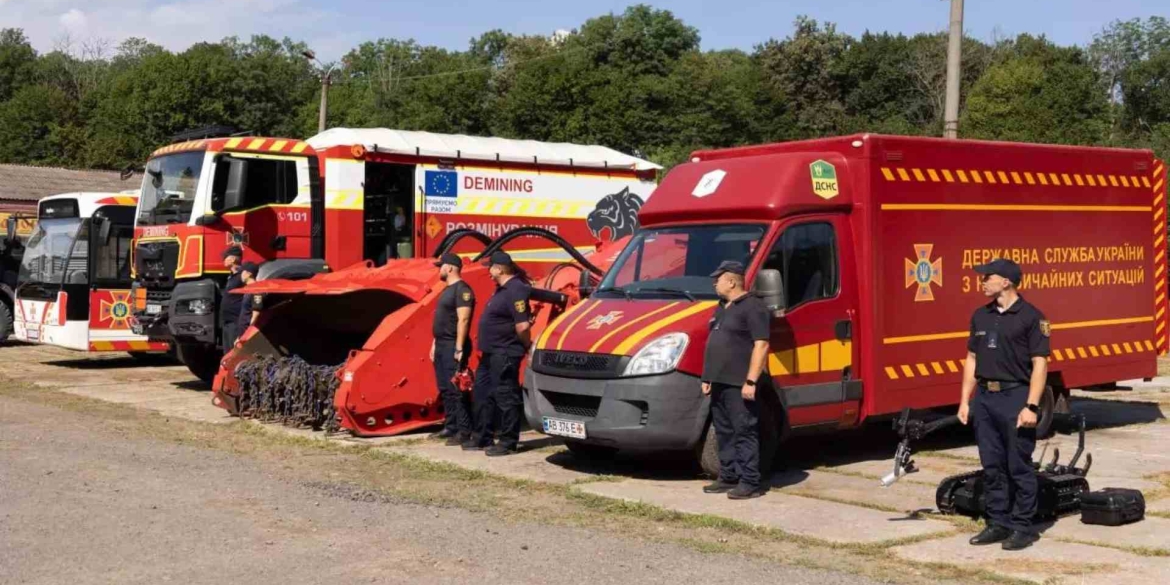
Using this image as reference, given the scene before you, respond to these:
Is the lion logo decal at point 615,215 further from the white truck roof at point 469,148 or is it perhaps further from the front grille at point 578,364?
the front grille at point 578,364

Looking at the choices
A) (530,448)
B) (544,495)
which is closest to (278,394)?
(530,448)

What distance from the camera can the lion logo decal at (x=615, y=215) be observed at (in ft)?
66.6

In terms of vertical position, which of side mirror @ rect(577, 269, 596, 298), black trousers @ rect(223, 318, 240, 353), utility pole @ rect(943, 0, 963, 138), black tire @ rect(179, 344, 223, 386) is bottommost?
black tire @ rect(179, 344, 223, 386)

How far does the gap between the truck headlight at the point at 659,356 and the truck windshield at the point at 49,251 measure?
45.0ft

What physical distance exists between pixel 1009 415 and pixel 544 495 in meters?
3.48

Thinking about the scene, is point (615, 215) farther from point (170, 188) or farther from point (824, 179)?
point (824, 179)

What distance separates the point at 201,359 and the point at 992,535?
1233 centimetres

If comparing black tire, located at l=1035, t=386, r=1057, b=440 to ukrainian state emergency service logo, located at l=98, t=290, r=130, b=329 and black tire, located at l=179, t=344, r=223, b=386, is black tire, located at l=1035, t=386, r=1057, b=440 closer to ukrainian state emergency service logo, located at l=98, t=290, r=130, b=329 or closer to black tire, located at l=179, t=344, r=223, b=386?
black tire, located at l=179, t=344, r=223, b=386

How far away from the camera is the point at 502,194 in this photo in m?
19.0

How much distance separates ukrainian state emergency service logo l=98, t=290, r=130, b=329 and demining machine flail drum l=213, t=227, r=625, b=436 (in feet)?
22.5

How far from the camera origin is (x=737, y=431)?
31.4ft

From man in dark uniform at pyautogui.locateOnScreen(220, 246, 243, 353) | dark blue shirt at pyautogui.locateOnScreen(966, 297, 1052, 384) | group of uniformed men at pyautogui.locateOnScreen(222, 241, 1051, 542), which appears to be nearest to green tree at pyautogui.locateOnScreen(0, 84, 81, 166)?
man in dark uniform at pyautogui.locateOnScreen(220, 246, 243, 353)

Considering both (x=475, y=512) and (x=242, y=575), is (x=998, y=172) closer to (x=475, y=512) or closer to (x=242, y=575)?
(x=475, y=512)

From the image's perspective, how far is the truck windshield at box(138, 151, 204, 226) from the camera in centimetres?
1684
